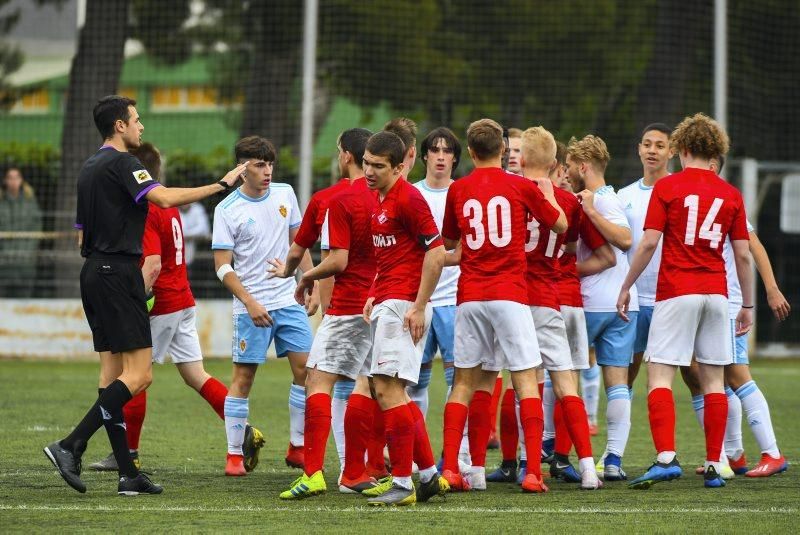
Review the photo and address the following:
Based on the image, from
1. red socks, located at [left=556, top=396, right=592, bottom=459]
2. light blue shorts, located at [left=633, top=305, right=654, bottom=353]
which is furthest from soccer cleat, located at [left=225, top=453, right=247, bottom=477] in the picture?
light blue shorts, located at [left=633, top=305, right=654, bottom=353]

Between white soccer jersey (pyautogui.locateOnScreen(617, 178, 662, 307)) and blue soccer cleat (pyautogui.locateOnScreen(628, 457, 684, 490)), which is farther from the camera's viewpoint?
white soccer jersey (pyautogui.locateOnScreen(617, 178, 662, 307))

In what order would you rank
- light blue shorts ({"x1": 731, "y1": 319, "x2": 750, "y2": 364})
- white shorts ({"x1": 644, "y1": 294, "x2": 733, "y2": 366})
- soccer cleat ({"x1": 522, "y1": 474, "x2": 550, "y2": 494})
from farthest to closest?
light blue shorts ({"x1": 731, "y1": 319, "x2": 750, "y2": 364}) < white shorts ({"x1": 644, "y1": 294, "x2": 733, "y2": 366}) < soccer cleat ({"x1": 522, "y1": 474, "x2": 550, "y2": 494})

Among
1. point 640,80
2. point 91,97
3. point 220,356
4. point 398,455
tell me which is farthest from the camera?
point 640,80

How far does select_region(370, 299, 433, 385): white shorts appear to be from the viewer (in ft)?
23.2

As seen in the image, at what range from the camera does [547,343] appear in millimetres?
7852

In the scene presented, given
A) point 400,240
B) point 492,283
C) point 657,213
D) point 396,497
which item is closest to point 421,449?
point 396,497

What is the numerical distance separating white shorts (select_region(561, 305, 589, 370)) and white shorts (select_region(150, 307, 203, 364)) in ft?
7.94

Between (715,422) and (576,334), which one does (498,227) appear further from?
(715,422)

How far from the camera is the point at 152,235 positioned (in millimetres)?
8609

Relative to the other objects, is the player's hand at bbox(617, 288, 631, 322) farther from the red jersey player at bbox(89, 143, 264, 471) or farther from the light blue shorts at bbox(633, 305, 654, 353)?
the red jersey player at bbox(89, 143, 264, 471)

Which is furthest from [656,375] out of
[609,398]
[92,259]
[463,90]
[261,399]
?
[463,90]

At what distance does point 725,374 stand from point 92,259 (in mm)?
4097

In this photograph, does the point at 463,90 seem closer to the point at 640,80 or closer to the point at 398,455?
the point at 640,80

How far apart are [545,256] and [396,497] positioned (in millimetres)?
1799
